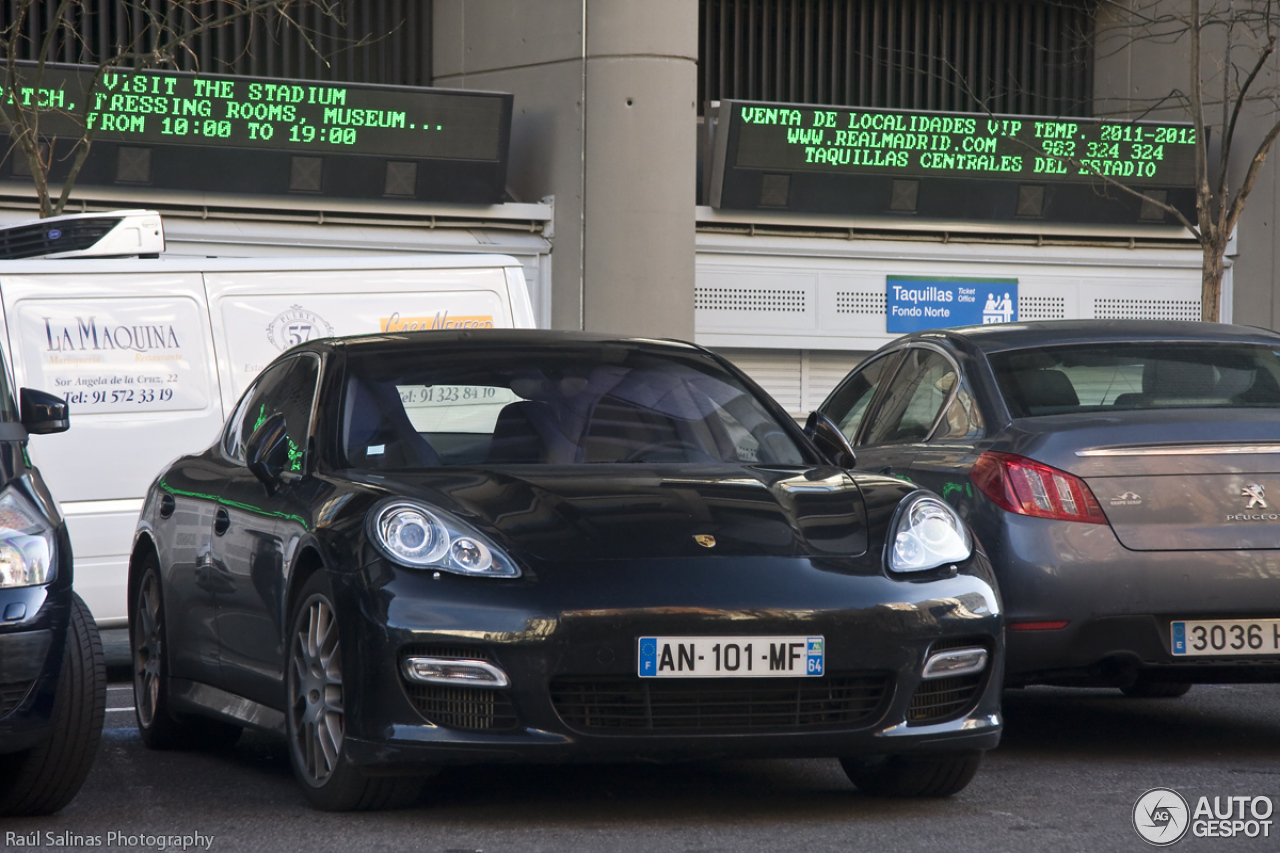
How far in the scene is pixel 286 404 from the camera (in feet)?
21.0

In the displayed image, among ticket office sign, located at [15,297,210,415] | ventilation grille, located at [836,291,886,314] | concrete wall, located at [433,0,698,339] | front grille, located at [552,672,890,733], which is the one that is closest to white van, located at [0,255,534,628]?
ticket office sign, located at [15,297,210,415]

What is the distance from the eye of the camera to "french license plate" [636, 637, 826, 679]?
4.90 m

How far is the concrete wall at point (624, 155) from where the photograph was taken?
18031 mm

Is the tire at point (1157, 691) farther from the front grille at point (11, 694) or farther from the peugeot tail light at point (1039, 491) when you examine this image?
the front grille at point (11, 694)

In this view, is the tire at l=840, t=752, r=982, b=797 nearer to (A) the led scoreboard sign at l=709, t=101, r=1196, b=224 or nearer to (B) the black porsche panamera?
(B) the black porsche panamera

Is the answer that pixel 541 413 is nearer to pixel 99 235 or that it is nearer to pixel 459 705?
pixel 459 705

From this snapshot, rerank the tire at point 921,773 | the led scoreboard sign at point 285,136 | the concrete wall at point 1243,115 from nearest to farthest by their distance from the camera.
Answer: the tire at point 921,773 < the led scoreboard sign at point 285,136 < the concrete wall at point 1243,115

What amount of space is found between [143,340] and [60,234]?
3.32 feet

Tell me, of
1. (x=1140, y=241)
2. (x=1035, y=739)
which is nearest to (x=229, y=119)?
(x=1140, y=241)

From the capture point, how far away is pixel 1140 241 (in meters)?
21.6

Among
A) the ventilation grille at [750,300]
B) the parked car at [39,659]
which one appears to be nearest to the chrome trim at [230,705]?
the parked car at [39,659]

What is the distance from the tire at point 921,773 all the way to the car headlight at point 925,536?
1.84ft

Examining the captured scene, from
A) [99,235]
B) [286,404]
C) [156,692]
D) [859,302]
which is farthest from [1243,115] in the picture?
[156,692]

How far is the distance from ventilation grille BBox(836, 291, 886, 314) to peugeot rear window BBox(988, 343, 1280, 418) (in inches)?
534
